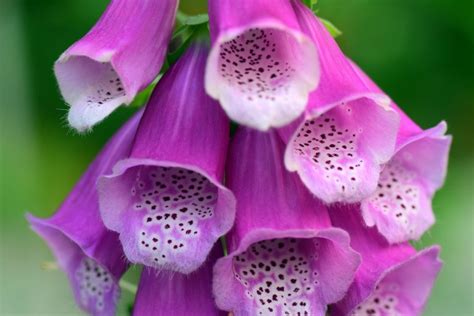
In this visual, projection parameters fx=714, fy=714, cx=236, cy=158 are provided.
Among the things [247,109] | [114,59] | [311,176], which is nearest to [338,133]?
[311,176]

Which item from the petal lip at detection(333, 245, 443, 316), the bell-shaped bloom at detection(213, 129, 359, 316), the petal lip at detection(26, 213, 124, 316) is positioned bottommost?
the petal lip at detection(26, 213, 124, 316)

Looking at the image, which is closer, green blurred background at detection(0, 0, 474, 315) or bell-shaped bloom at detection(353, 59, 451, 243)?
bell-shaped bloom at detection(353, 59, 451, 243)

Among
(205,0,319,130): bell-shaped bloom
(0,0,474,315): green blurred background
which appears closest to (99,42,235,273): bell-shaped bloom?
(205,0,319,130): bell-shaped bloom

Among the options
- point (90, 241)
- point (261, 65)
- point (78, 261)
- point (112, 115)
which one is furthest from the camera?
point (112, 115)

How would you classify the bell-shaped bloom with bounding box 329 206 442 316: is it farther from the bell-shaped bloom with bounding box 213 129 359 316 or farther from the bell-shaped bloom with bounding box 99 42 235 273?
the bell-shaped bloom with bounding box 99 42 235 273

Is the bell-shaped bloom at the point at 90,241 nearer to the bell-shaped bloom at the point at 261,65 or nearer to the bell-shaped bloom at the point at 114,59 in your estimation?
the bell-shaped bloom at the point at 114,59

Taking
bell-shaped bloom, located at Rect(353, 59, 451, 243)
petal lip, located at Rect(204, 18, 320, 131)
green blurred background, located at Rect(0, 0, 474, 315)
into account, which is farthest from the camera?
green blurred background, located at Rect(0, 0, 474, 315)

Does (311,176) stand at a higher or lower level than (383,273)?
higher

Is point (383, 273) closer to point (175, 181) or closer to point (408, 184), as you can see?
point (408, 184)
